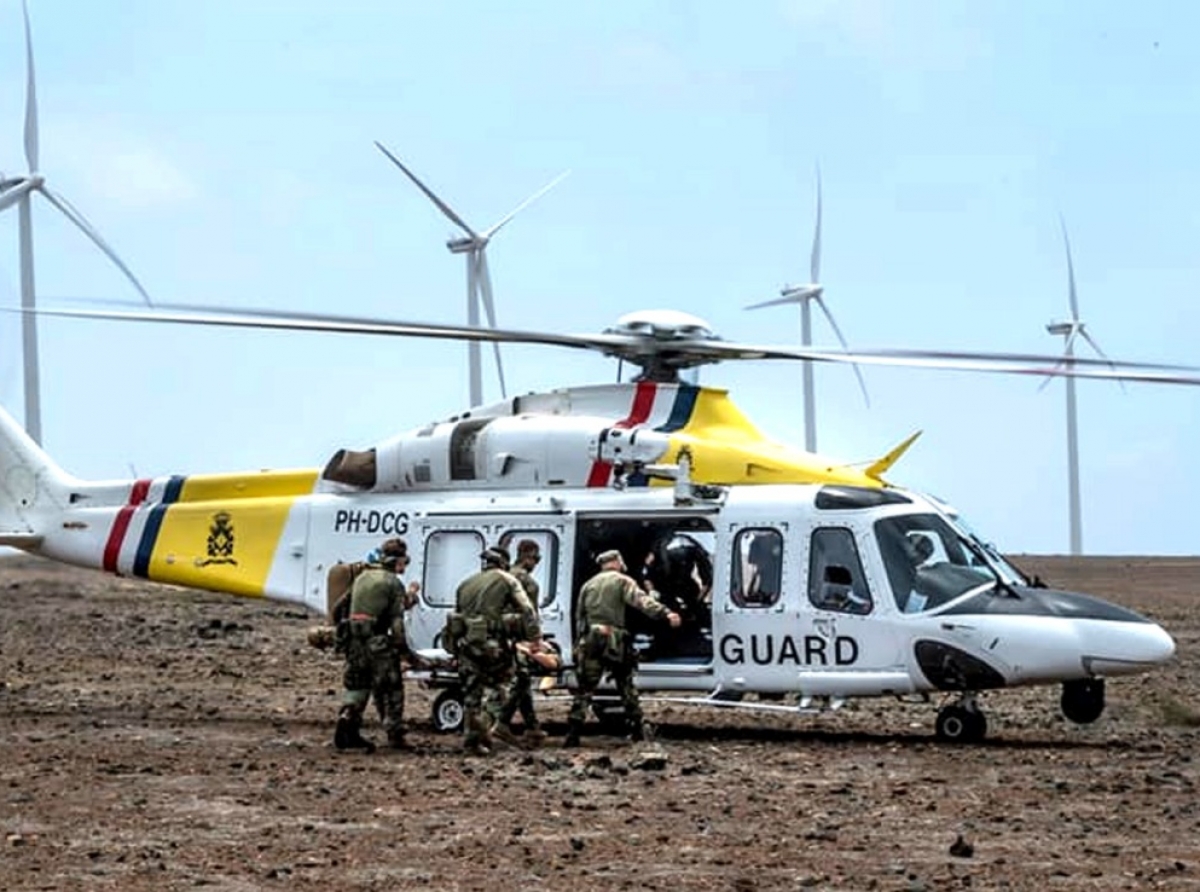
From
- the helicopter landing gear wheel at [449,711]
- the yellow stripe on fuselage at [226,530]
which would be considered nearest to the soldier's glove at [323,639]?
the helicopter landing gear wheel at [449,711]

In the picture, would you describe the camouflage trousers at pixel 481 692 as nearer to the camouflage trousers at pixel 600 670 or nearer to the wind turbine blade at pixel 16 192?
the camouflage trousers at pixel 600 670

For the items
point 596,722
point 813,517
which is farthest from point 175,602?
point 813,517

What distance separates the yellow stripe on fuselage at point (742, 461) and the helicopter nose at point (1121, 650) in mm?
2756

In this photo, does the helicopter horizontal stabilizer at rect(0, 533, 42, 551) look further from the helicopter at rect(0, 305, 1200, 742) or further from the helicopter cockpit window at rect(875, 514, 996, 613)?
the helicopter cockpit window at rect(875, 514, 996, 613)

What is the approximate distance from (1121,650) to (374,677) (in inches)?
232

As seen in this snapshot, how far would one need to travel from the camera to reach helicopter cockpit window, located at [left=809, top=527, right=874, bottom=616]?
656 inches

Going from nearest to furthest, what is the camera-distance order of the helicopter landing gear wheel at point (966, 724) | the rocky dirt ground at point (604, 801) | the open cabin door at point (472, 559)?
the rocky dirt ground at point (604, 801) < the helicopter landing gear wheel at point (966, 724) < the open cabin door at point (472, 559)

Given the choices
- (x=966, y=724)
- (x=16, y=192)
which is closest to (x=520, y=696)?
(x=966, y=724)

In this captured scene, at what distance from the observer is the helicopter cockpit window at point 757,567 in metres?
17.0

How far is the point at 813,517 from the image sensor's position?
1698 cm

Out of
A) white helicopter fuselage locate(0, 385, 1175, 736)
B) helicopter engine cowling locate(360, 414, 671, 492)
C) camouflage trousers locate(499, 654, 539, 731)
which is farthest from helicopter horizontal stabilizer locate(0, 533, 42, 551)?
camouflage trousers locate(499, 654, 539, 731)

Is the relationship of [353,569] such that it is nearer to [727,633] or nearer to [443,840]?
[727,633]

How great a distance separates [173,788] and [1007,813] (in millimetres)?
5535

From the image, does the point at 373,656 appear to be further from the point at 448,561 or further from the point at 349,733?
the point at 448,561
